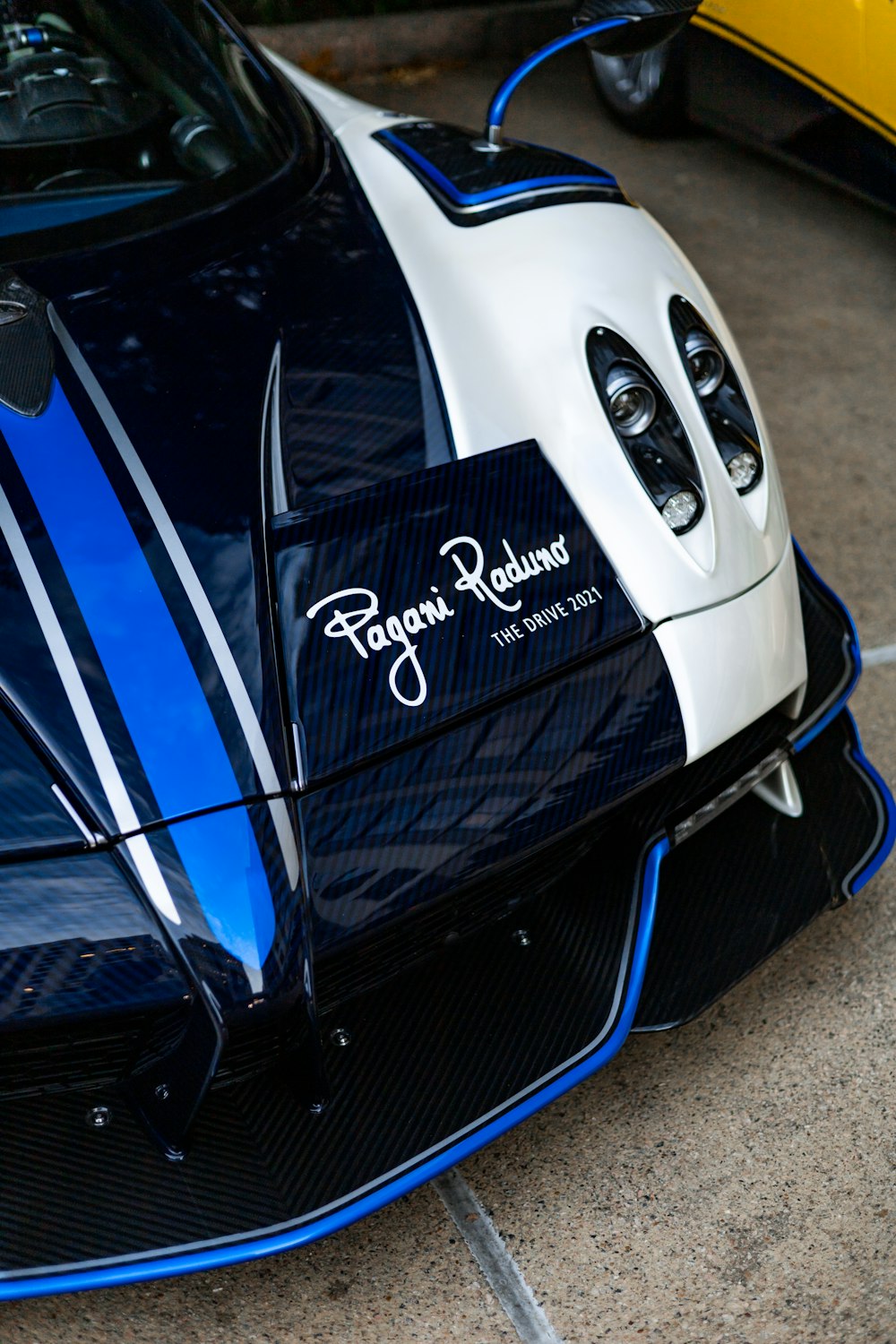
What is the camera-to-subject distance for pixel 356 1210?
137cm

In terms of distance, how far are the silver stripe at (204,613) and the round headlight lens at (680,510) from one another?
603 millimetres

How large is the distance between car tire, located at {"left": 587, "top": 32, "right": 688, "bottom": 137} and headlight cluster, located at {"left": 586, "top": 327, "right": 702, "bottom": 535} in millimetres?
2064

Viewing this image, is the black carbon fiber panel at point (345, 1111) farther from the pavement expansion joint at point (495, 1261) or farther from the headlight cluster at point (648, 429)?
the headlight cluster at point (648, 429)

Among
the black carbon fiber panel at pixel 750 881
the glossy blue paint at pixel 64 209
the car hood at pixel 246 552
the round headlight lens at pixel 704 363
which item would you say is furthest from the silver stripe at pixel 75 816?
the round headlight lens at pixel 704 363

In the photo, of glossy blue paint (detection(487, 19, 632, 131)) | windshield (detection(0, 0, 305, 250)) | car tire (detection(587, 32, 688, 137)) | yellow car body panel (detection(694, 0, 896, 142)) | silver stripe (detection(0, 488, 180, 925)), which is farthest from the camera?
car tire (detection(587, 32, 688, 137))

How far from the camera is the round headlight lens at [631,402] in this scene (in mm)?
1762

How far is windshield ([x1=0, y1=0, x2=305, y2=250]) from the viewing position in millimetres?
1927

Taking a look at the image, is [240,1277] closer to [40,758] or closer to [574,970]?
→ [574,970]

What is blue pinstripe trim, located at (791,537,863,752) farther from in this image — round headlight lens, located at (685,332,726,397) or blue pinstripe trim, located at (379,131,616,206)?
blue pinstripe trim, located at (379,131,616,206)

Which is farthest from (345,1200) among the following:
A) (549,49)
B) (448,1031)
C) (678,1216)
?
(549,49)

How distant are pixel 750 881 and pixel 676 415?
2.07ft

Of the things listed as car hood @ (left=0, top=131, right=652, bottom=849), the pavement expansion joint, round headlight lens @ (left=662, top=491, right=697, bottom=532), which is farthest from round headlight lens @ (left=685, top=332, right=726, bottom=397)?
the pavement expansion joint

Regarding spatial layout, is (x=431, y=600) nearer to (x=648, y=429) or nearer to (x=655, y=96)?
(x=648, y=429)

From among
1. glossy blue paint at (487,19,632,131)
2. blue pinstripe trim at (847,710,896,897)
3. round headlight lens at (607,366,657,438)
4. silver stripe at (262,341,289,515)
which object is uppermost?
glossy blue paint at (487,19,632,131)
